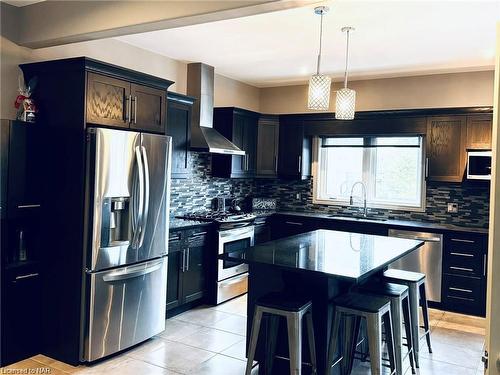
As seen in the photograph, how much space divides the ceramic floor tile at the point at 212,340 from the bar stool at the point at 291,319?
100 centimetres

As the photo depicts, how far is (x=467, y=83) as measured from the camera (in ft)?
17.5

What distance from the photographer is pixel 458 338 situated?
13.6 feet

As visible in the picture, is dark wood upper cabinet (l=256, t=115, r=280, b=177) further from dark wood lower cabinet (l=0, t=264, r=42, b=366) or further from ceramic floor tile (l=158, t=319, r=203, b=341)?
dark wood lower cabinet (l=0, t=264, r=42, b=366)

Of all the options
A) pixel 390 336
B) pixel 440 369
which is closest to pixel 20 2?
pixel 390 336

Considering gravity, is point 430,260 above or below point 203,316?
above

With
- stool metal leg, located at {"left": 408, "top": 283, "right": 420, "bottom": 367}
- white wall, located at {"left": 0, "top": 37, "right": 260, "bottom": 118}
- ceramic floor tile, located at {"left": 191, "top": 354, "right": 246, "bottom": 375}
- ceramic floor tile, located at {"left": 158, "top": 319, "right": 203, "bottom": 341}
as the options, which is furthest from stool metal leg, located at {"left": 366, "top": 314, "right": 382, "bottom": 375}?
white wall, located at {"left": 0, "top": 37, "right": 260, "bottom": 118}

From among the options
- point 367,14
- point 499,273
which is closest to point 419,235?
point 367,14

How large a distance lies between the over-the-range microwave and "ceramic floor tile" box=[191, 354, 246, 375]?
130 inches

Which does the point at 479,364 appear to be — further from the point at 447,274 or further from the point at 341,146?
the point at 341,146

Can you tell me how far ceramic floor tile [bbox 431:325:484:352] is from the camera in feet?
13.0

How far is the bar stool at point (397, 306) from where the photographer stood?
3.04m

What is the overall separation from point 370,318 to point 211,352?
4.95 ft

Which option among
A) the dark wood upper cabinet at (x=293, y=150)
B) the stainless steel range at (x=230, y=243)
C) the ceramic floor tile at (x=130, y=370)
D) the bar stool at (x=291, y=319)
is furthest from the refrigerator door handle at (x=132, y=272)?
the dark wood upper cabinet at (x=293, y=150)

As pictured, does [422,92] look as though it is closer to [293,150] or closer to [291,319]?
[293,150]
